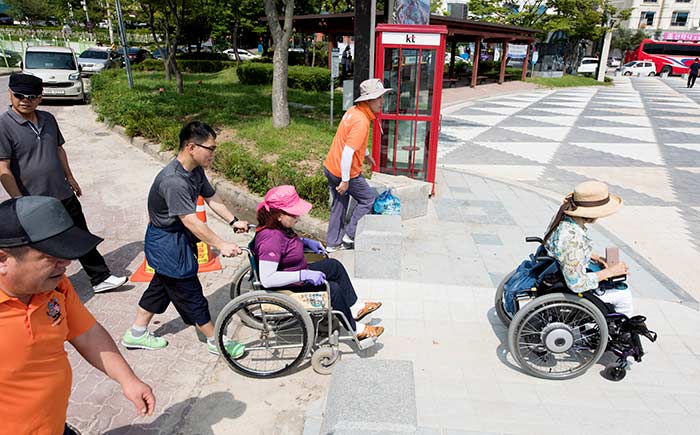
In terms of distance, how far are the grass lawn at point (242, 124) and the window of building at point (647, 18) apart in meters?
59.4

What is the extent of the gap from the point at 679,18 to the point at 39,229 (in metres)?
74.1

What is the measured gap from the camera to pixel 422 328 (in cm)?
414

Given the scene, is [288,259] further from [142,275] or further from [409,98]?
[409,98]

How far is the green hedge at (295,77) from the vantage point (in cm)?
1858

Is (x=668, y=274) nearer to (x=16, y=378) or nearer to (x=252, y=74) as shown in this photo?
(x=16, y=378)

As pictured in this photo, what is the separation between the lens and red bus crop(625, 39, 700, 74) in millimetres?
40719

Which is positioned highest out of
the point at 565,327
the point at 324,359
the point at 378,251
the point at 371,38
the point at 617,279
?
the point at 371,38

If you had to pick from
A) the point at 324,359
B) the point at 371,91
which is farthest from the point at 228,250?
the point at 371,91

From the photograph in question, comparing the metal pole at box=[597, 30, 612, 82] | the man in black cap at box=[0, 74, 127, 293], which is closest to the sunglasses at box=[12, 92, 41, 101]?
the man in black cap at box=[0, 74, 127, 293]

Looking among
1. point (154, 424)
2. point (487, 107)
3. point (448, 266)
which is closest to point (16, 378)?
point (154, 424)

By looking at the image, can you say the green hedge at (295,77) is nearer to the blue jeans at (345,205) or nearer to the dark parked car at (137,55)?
the dark parked car at (137,55)

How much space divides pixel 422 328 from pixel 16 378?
3094mm

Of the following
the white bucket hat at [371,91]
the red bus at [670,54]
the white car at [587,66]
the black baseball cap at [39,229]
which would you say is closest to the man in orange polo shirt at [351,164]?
the white bucket hat at [371,91]

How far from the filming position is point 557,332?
3.31m
